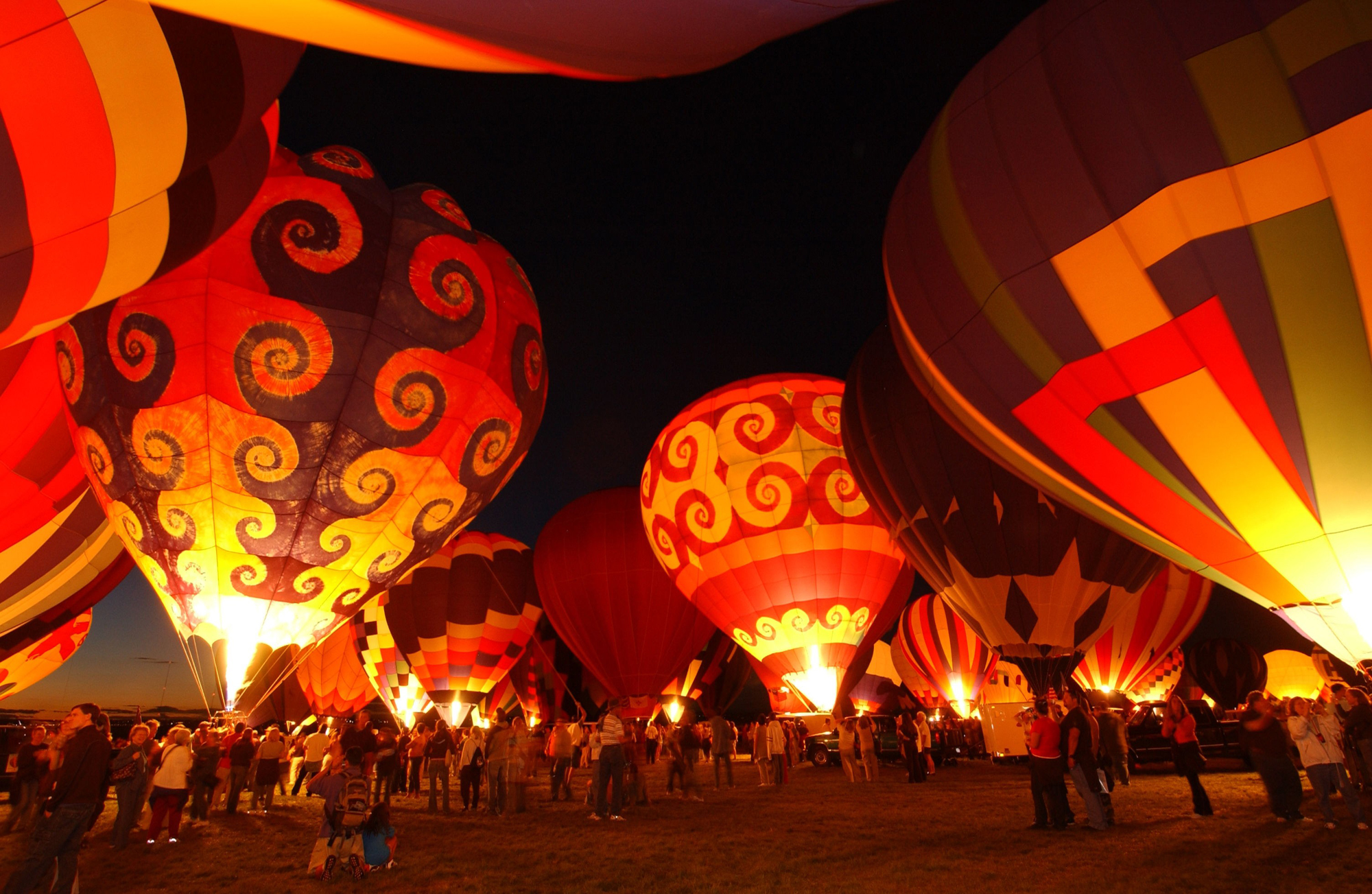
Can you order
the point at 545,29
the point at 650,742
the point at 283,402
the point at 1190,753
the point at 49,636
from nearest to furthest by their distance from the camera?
the point at 545,29 < the point at 1190,753 < the point at 283,402 < the point at 49,636 < the point at 650,742

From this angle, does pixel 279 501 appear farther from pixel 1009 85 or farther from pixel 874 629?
pixel 874 629

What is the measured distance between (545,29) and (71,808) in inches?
187

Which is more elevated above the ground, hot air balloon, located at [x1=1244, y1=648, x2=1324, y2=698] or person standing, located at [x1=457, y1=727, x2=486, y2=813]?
hot air balloon, located at [x1=1244, y1=648, x2=1324, y2=698]

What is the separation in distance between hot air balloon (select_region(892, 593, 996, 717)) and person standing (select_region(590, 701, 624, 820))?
19082 mm

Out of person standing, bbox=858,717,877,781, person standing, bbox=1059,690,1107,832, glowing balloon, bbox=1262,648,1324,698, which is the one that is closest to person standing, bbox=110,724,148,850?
person standing, bbox=1059,690,1107,832

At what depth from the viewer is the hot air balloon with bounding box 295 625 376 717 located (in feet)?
92.4

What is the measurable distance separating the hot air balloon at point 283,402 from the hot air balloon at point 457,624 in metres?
12.1

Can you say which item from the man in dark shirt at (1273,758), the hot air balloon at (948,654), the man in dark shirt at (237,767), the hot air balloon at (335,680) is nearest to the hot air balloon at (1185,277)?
the man in dark shirt at (1273,758)

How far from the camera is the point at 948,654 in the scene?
26125 millimetres

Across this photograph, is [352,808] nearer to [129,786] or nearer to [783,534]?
[129,786]

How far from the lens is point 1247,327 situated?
6.18m

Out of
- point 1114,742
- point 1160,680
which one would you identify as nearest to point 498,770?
point 1114,742

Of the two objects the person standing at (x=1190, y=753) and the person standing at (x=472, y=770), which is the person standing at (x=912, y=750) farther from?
the person standing at (x=472, y=770)

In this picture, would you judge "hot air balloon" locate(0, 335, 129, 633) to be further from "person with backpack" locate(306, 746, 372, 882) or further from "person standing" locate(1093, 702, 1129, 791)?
"person standing" locate(1093, 702, 1129, 791)
